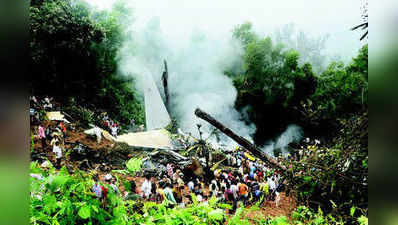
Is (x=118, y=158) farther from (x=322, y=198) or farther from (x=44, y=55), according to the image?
(x=322, y=198)

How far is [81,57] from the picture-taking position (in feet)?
7.09

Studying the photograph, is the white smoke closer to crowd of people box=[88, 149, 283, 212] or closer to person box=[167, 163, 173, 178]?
crowd of people box=[88, 149, 283, 212]

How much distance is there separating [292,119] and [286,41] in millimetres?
763

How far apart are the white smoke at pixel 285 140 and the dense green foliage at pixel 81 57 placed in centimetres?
128

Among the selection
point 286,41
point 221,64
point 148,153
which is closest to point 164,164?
point 148,153

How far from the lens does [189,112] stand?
2.27 metres

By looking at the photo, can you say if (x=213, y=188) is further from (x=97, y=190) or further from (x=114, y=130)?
(x=97, y=190)

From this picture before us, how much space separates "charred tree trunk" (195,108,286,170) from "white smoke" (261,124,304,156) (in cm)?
9

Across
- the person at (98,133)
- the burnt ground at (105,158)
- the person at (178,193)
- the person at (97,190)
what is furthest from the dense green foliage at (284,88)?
the person at (97,190)

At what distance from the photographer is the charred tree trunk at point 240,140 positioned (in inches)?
88.0

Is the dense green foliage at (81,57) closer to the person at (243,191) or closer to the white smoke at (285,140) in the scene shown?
the person at (243,191)

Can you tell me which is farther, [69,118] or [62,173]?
[69,118]

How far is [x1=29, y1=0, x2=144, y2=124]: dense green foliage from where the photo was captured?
1.95 metres

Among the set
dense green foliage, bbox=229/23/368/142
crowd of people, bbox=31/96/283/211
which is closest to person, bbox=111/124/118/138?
crowd of people, bbox=31/96/283/211
